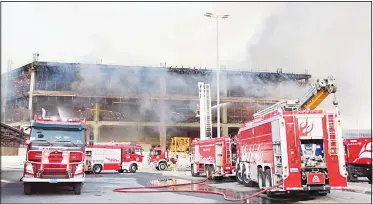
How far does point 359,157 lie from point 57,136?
15.9 meters

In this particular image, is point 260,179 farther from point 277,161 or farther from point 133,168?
point 133,168

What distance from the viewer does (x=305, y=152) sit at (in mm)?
12148

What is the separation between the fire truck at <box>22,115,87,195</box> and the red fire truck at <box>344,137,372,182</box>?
14.8 metres

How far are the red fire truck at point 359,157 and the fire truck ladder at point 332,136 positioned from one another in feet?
27.1

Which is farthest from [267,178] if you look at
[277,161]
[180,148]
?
[180,148]

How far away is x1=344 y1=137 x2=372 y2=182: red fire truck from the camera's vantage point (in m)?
18.7

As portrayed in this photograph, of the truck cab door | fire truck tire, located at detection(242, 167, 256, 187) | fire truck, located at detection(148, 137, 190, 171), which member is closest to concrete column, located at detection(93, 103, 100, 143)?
fire truck, located at detection(148, 137, 190, 171)

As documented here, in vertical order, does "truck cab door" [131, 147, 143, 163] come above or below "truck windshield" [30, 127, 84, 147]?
below

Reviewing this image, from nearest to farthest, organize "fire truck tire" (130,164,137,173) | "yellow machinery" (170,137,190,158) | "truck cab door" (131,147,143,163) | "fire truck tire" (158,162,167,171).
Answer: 1. "fire truck tire" (130,164,137,173)
2. "truck cab door" (131,147,143,163)
3. "fire truck tire" (158,162,167,171)
4. "yellow machinery" (170,137,190,158)

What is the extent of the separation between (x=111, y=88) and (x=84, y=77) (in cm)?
406

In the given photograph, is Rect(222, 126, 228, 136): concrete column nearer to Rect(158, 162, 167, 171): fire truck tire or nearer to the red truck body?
Rect(158, 162, 167, 171): fire truck tire

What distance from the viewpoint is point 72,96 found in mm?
47500

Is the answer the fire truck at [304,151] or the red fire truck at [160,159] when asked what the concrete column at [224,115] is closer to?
the red fire truck at [160,159]

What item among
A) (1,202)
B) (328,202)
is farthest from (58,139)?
(328,202)
